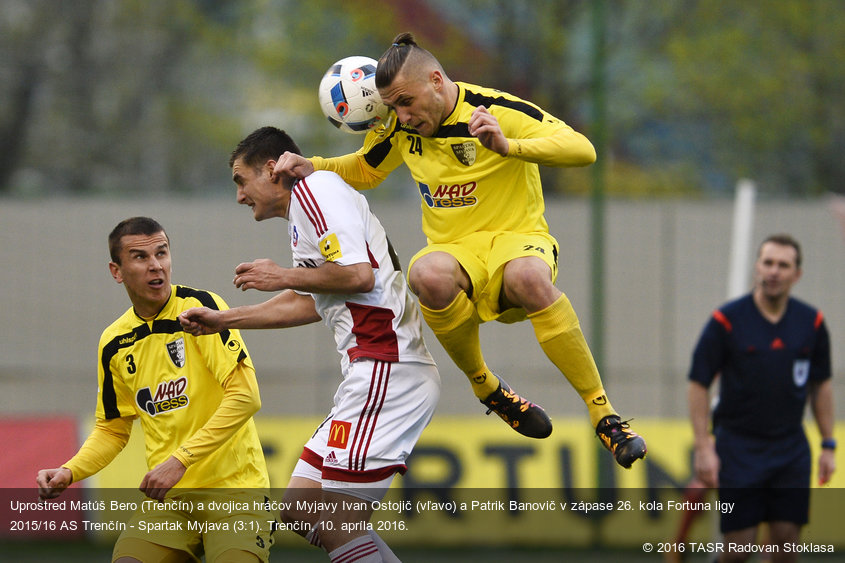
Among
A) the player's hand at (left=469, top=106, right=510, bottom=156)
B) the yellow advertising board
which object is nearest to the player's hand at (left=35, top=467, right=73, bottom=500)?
the player's hand at (left=469, top=106, right=510, bottom=156)

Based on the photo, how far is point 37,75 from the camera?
1483cm

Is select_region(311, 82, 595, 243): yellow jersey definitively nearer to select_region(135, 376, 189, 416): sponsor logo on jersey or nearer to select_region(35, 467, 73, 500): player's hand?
select_region(135, 376, 189, 416): sponsor logo on jersey

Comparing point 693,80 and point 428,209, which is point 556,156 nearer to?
point 428,209

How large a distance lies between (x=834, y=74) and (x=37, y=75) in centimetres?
1050

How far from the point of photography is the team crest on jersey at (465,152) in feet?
17.6

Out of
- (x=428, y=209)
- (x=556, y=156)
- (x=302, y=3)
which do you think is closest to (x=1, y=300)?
(x=302, y=3)

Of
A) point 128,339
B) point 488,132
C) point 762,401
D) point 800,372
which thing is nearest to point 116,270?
point 128,339

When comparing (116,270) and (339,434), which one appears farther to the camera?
(116,270)

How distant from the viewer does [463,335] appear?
5.48m

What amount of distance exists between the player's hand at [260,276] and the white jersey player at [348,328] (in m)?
0.10

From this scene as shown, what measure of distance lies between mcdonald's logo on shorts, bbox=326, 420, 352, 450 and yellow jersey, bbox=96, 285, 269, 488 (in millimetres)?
567

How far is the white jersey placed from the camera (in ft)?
16.7

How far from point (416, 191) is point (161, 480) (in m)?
8.23

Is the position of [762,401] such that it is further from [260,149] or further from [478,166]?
[260,149]
